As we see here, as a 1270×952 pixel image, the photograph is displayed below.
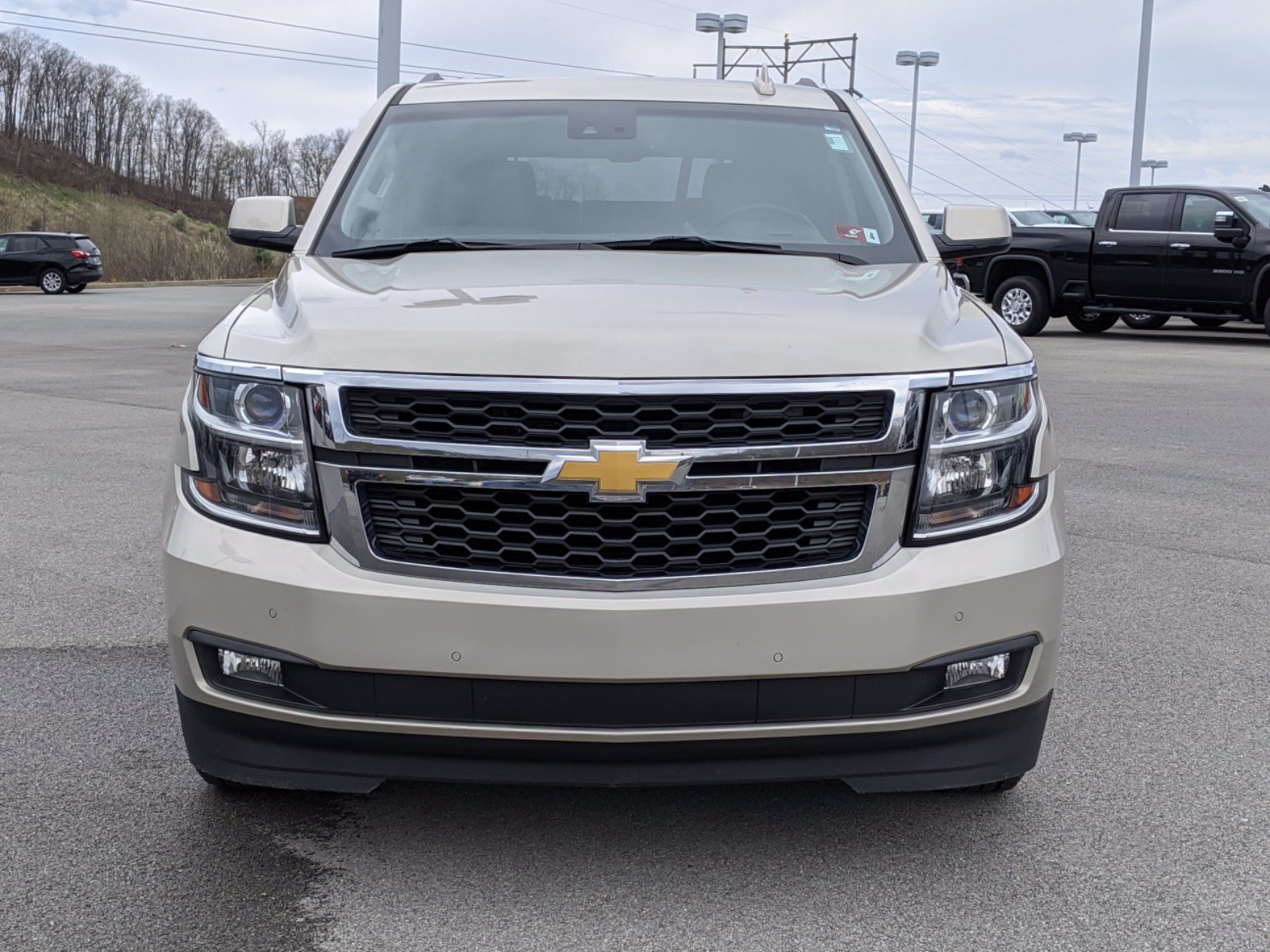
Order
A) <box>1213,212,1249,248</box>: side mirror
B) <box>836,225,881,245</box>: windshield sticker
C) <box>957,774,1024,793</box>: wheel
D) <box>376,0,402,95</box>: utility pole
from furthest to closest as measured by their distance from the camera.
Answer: <box>1213,212,1249,248</box>: side mirror < <box>376,0,402,95</box>: utility pole < <box>836,225,881,245</box>: windshield sticker < <box>957,774,1024,793</box>: wheel

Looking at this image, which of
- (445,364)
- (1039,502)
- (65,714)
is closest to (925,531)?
(1039,502)

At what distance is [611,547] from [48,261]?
37813mm

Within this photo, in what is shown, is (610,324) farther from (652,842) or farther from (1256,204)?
(1256,204)

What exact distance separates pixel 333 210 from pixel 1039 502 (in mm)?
2276

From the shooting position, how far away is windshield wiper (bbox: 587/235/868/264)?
394 centimetres

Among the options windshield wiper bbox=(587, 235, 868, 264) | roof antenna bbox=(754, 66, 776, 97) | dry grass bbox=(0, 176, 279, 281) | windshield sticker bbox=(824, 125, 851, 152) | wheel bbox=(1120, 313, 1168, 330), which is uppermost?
roof antenna bbox=(754, 66, 776, 97)

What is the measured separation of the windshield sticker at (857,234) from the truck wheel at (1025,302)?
1655 centimetres

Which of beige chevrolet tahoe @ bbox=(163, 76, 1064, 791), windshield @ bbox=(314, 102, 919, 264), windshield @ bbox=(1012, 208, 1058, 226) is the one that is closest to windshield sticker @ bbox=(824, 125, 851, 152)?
windshield @ bbox=(314, 102, 919, 264)

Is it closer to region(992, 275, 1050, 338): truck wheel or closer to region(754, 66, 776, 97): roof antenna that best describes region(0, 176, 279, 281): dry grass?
region(992, 275, 1050, 338): truck wheel

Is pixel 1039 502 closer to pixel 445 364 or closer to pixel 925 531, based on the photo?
pixel 925 531

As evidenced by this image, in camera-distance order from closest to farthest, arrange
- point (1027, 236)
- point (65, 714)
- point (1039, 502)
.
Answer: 1. point (1039, 502)
2. point (65, 714)
3. point (1027, 236)

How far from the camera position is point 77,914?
9.43 feet

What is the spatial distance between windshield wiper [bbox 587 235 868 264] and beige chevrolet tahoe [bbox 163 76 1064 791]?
0.88 meters

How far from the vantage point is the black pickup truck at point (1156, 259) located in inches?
719
